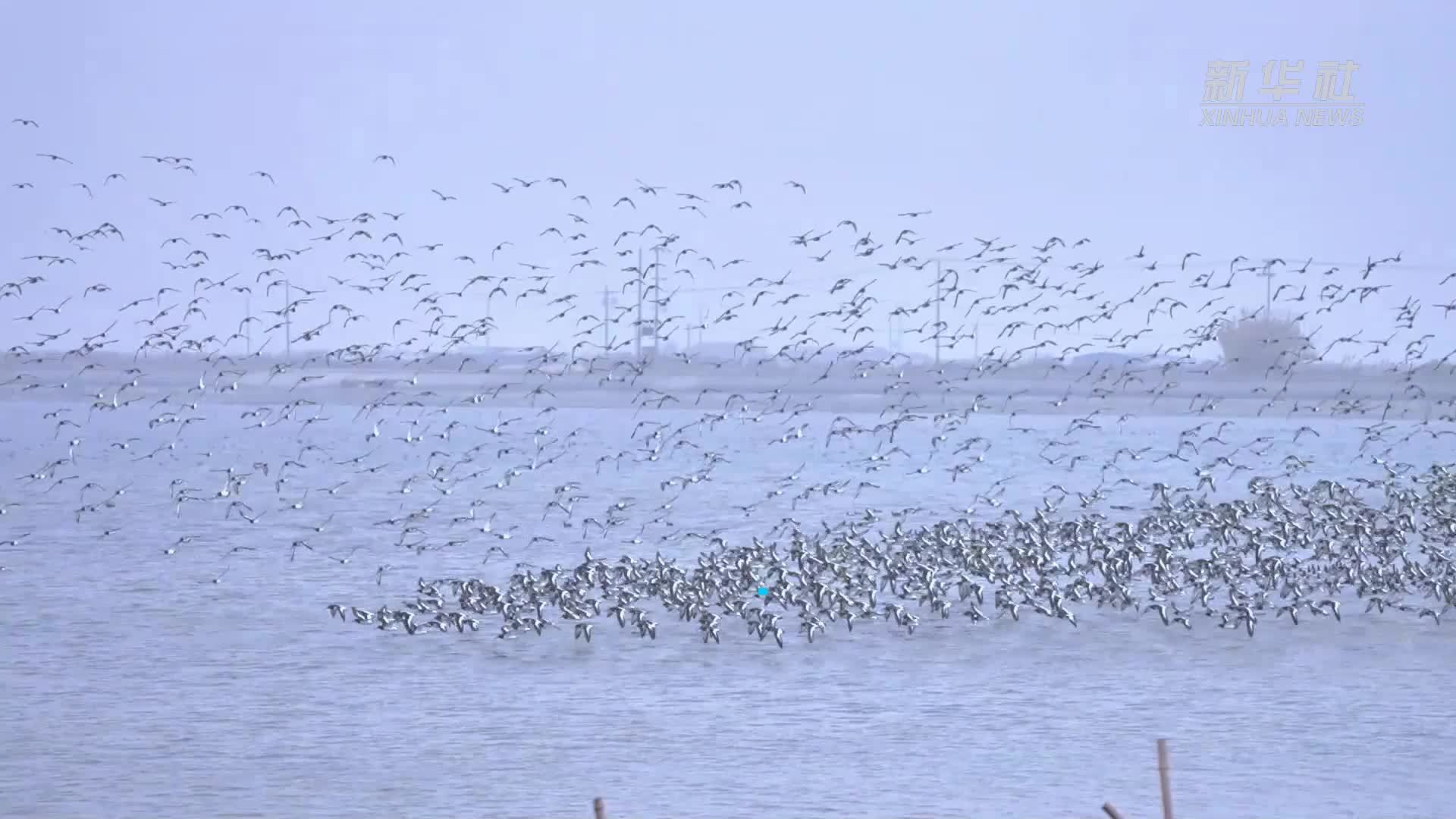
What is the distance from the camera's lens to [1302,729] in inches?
1029

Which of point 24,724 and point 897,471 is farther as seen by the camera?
point 897,471

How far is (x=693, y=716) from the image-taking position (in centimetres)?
2678

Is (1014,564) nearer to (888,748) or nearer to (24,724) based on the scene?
(888,748)

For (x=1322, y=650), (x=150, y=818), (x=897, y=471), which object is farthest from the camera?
(x=897, y=471)

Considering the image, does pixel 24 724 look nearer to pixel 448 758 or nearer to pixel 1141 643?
pixel 448 758

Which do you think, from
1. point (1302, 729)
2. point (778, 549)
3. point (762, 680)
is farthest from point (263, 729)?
point (778, 549)

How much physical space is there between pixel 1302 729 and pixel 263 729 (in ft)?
43.5

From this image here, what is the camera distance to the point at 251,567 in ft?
167

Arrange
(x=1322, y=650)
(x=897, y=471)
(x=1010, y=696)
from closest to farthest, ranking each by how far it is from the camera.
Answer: (x=1010, y=696), (x=1322, y=650), (x=897, y=471)

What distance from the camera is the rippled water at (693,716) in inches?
886

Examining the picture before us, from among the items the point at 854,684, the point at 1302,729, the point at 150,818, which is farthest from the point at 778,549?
the point at 150,818

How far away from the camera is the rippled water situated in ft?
73.8

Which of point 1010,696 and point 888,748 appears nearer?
point 888,748

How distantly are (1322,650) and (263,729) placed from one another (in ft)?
54.1
